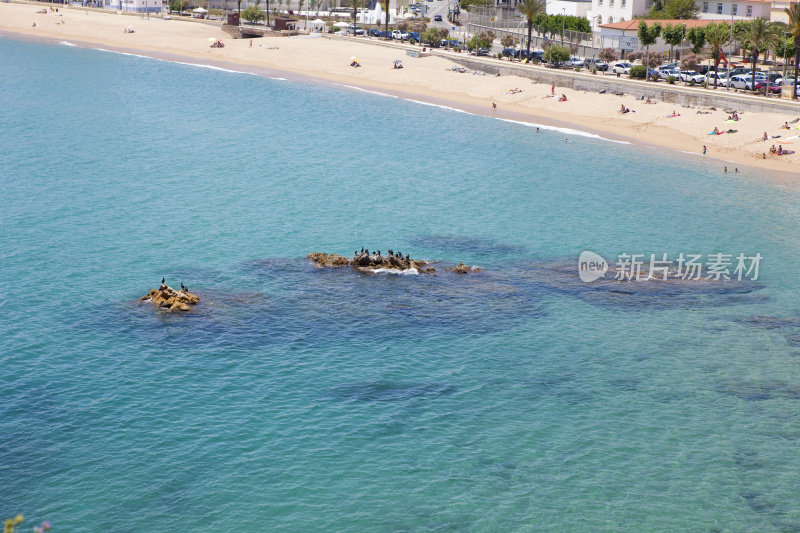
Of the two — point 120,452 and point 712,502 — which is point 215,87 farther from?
point 712,502

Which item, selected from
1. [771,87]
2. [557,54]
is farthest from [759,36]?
Result: [557,54]

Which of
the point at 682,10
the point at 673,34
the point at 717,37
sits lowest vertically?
the point at 717,37

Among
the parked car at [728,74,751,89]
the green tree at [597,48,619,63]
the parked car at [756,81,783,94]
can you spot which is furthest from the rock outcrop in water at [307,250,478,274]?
the green tree at [597,48,619,63]

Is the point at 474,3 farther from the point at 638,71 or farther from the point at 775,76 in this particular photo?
the point at 775,76

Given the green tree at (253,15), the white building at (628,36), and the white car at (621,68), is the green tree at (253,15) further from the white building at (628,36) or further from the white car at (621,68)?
the white car at (621,68)

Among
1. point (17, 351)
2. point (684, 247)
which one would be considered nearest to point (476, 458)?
point (17, 351)

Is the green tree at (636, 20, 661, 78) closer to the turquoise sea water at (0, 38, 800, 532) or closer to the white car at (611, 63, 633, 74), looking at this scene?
the white car at (611, 63, 633, 74)
